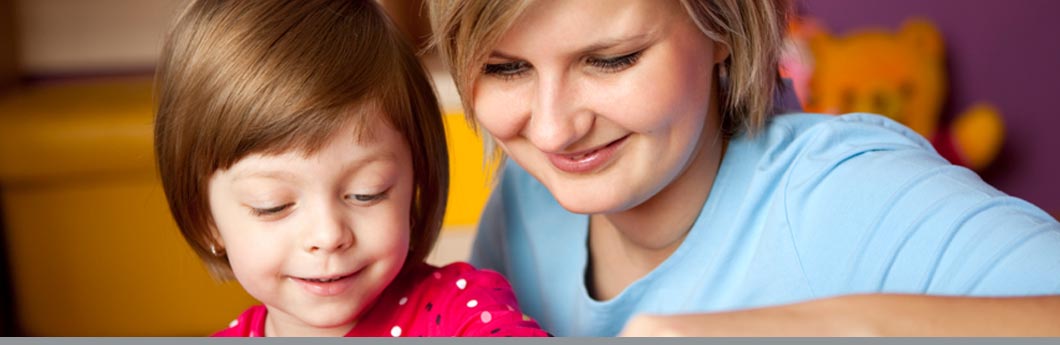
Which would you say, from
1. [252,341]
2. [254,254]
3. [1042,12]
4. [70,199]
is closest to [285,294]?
[254,254]

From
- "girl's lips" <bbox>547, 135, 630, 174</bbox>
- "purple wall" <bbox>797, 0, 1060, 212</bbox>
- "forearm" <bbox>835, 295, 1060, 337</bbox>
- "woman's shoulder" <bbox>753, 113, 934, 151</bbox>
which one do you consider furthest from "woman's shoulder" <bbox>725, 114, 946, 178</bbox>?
"purple wall" <bbox>797, 0, 1060, 212</bbox>

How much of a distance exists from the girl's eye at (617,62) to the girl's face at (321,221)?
7.3 inches

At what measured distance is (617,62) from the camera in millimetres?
994

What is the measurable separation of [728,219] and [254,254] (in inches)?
18.3

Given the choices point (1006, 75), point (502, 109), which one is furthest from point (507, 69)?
point (1006, 75)

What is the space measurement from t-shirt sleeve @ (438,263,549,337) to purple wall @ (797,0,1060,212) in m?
2.19

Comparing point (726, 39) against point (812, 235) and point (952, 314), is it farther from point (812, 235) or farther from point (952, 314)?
point (952, 314)

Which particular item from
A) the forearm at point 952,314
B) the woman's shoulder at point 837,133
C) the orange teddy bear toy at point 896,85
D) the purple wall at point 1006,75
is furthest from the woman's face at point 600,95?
the purple wall at point 1006,75

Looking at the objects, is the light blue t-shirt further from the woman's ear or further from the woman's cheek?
the woman's cheek

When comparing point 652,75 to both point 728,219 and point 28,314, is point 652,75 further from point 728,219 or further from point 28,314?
point 28,314

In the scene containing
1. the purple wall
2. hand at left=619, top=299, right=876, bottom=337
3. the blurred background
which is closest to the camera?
hand at left=619, top=299, right=876, bottom=337

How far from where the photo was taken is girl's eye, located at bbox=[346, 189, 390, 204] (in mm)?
982

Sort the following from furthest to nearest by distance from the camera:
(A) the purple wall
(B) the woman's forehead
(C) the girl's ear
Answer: (A) the purple wall → (C) the girl's ear → (B) the woman's forehead

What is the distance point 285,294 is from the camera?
103 centimetres
